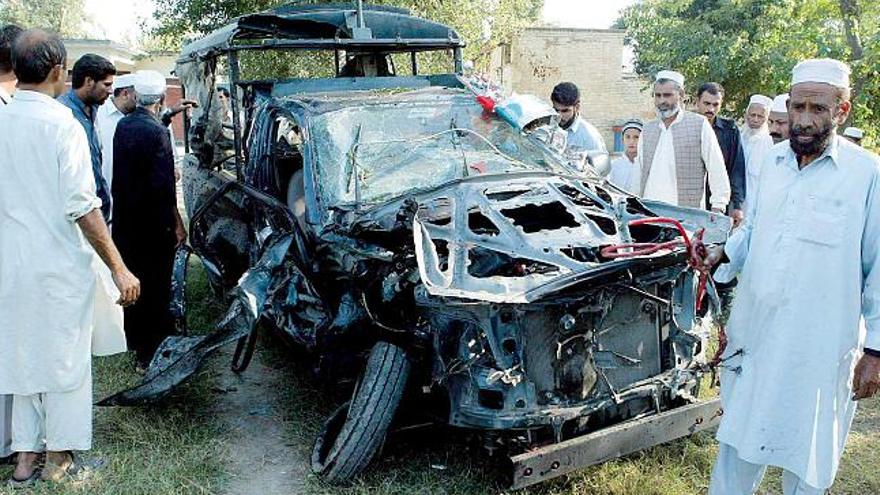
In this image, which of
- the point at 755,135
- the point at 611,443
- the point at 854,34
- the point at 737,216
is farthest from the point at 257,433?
the point at 854,34

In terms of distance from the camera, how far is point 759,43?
16953 mm

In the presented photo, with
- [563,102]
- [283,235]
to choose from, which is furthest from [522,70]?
[283,235]

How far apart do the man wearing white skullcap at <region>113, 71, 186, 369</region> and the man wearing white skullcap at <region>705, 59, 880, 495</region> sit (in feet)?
12.9

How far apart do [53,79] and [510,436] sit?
110 inches

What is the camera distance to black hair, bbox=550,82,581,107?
643cm

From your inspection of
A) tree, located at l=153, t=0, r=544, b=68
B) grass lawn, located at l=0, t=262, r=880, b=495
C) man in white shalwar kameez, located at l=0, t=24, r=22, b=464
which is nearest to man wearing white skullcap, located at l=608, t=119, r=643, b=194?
grass lawn, located at l=0, t=262, r=880, b=495

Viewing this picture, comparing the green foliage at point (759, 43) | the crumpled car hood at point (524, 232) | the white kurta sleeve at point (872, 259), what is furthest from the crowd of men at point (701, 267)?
the green foliage at point (759, 43)

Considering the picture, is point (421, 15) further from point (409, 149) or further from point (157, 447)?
point (157, 447)

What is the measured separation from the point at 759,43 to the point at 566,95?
1251 centimetres

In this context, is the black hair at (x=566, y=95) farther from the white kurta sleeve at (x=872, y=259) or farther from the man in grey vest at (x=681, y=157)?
the white kurta sleeve at (x=872, y=259)

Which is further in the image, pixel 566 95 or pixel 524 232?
pixel 566 95

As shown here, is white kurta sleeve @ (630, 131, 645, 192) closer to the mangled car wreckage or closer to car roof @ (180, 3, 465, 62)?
the mangled car wreckage

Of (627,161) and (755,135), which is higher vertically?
(755,135)

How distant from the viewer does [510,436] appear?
3500 mm
